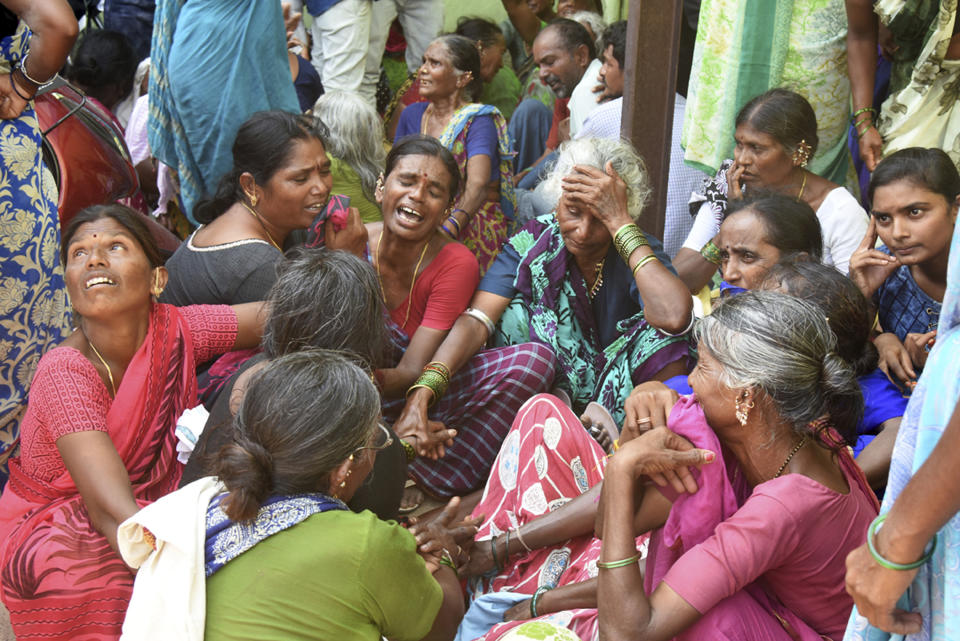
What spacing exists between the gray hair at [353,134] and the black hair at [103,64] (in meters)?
1.71

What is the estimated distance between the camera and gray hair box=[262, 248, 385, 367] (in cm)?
273

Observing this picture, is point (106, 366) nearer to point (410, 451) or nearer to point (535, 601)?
point (410, 451)

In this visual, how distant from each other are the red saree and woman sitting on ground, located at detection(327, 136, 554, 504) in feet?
3.28

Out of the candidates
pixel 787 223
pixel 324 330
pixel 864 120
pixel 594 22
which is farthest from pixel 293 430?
pixel 594 22

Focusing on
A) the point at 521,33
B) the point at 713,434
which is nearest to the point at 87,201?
the point at 713,434

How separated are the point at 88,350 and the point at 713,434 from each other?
5.78ft

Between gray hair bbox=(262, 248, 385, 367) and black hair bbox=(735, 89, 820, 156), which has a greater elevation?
black hair bbox=(735, 89, 820, 156)

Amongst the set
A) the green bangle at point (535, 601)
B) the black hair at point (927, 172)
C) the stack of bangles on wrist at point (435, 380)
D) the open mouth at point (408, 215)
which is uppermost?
the black hair at point (927, 172)

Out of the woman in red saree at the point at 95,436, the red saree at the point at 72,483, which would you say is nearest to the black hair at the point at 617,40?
the woman in red saree at the point at 95,436

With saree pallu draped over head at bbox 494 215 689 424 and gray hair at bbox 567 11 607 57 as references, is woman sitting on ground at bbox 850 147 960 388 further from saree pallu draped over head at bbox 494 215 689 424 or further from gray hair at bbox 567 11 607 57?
gray hair at bbox 567 11 607 57

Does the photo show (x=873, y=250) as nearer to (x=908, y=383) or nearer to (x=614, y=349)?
(x=908, y=383)

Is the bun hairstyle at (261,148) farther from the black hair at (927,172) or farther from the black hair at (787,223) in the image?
the black hair at (927,172)

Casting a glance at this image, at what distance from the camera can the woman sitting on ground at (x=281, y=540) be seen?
6.48 ft

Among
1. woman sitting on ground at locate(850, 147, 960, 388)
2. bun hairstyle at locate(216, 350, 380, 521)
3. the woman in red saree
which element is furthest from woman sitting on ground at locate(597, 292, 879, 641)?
the woman in red saree
